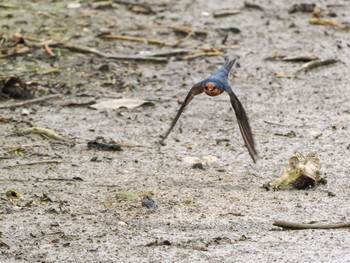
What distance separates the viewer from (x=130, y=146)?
Result: 534 cm

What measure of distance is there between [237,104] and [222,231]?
58 cm

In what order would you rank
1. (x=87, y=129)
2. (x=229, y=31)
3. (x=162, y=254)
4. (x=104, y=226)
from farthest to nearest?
(x=229, y=31), (x=87, y=129), (x=104, y=226), (x=162, y=254)

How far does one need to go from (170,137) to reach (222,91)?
77 centimetres

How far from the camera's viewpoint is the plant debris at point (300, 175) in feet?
15.3

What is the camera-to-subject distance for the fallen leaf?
5957 millimetres

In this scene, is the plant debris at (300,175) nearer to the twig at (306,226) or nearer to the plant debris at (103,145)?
the twig at (306,226)

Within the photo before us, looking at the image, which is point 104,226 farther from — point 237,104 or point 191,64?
point 191,64

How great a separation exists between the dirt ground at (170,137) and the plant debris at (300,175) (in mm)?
49

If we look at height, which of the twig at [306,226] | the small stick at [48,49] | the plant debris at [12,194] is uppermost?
the twig at [306,226]

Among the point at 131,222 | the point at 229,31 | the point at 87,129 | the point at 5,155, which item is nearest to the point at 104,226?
the point at 131,222

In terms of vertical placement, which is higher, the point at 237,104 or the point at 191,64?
the point at 237,104

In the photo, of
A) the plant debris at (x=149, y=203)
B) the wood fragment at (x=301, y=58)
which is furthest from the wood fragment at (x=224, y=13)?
the plant debris at (x=149, y=203)

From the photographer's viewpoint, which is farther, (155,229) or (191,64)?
(191,64)

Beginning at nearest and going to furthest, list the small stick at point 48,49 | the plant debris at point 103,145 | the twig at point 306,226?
the twig at point 306,226 → the plant debris at point 103,145 → the small stick at point 48,49
